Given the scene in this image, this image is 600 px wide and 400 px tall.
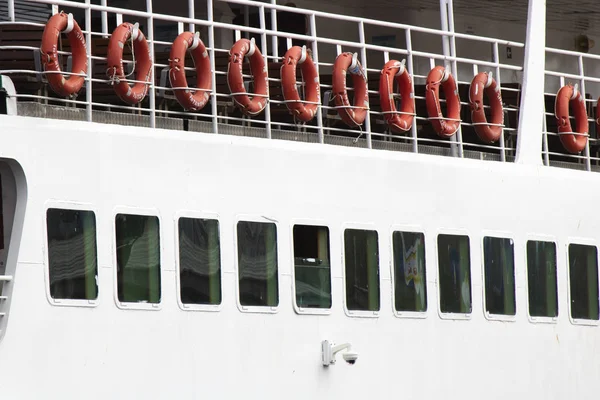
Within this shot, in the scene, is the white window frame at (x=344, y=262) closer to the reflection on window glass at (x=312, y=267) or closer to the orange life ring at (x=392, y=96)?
the reflection on window glass at (x=312, y=267)

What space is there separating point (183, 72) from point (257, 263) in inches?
71.4

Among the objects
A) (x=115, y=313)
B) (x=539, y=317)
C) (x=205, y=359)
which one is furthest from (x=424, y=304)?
(x=115, y=313)

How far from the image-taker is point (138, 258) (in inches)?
468

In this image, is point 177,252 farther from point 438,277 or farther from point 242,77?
point 438,277

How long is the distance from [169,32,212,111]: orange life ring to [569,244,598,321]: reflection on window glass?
4.97m

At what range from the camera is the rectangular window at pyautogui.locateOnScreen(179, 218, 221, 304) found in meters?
12.2

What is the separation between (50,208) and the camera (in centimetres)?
1140

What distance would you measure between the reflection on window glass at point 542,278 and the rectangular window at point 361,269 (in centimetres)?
218

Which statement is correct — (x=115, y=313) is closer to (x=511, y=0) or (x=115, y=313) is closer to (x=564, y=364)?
(x=564, y=364)

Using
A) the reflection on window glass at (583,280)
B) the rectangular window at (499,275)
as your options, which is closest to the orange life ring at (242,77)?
the rectangular window at (499,275)

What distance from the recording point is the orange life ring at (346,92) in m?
13.9

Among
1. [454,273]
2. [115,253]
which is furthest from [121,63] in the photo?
[454,273]

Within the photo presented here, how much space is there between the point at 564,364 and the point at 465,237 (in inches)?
80.5

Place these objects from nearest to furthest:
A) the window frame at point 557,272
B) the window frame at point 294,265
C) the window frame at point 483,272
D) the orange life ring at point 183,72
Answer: the orange life ring at point 183,72, the window frame at point 294,265, the window frame at point 483,272, the window frame at point 557,272
